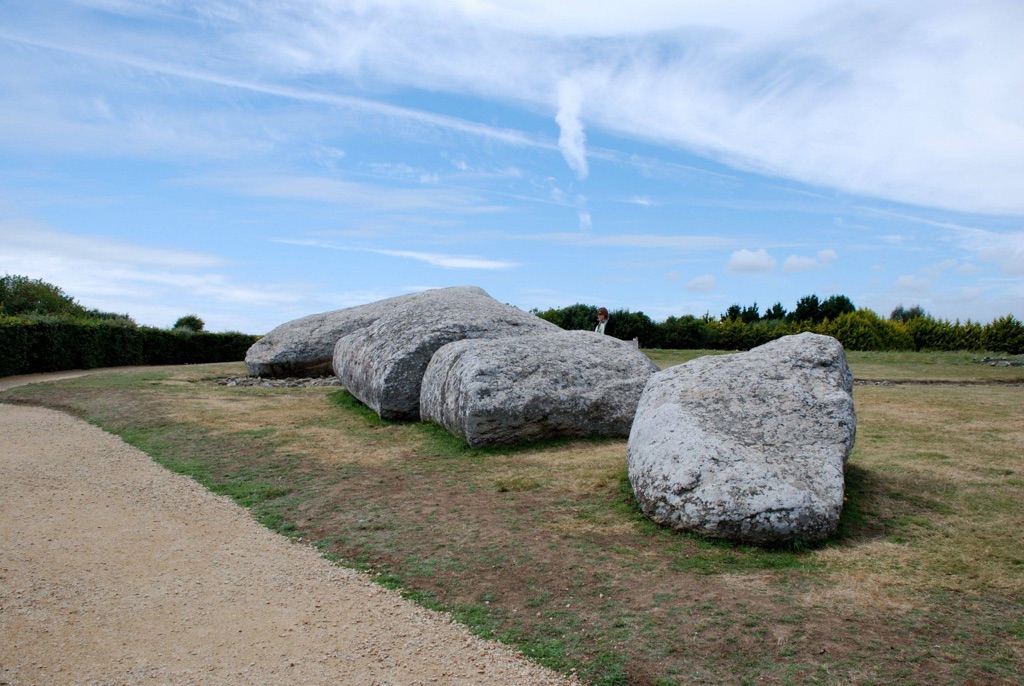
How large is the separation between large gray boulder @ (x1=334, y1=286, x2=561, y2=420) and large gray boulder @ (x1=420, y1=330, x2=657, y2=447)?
100cm

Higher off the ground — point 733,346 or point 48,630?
point 733,346

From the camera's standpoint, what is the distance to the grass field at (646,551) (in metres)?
4.74

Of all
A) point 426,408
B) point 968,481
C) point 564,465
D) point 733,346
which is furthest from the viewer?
point 733,346

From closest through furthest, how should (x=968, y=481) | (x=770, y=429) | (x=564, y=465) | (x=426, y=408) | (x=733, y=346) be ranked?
(x=770, y=429)
(x=968, y=481)
(x=564, y=465)
(x=426, y=408)
(x=733, y=346)

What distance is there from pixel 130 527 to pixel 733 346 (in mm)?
25156

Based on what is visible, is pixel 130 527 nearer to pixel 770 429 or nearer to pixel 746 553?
pixel 746 553

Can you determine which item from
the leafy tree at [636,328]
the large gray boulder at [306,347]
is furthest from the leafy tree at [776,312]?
the large gray boulder at [306,347]

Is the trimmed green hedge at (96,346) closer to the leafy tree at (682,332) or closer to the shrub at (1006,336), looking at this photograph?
the leafy tree at (682,332)

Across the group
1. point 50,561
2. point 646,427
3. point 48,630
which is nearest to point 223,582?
point 48,630

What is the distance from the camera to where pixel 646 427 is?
7676mm

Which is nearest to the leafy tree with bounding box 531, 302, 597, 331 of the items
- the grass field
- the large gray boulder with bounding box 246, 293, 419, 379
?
the large gray boulder with bounding box 246, 293, 419, 379

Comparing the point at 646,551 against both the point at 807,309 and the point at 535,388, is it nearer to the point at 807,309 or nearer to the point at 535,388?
the point at 535,388

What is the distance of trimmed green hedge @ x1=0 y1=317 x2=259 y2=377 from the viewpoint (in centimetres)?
2080

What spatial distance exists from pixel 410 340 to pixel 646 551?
7.13 m
